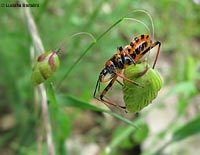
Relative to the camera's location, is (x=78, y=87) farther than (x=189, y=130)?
Yes

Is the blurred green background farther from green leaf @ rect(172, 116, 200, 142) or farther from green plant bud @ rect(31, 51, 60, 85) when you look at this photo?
green plant bud @ rect(31, 51, 60, 85)

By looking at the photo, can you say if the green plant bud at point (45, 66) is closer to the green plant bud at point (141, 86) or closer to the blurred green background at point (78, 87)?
the green plant bud at point (141, 86)

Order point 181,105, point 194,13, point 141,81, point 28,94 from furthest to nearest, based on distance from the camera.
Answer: point 194,13
point 28,94
point 181,105
point 141,81

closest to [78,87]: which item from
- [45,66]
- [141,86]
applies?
[45,66]

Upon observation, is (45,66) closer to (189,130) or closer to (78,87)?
(189,130)

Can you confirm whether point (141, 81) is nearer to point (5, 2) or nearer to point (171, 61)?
point (5, 2)

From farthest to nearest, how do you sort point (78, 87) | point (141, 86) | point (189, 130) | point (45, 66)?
1. point (78, 87)
2. point (189, 130)
3. point (45, 66)
4. point (141, 86)

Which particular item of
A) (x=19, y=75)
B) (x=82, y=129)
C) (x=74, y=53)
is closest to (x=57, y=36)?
(x=74, y=53)

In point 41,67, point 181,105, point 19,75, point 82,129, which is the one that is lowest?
point 41,67

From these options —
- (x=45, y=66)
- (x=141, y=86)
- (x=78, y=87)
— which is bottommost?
(x=141, y=86)
